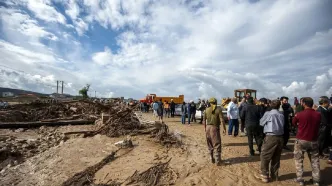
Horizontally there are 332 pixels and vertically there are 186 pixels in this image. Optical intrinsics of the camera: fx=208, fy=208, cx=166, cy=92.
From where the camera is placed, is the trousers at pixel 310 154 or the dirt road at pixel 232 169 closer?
the trousers at pixel 310 154

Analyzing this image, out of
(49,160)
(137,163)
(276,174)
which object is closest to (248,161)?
(276,174)

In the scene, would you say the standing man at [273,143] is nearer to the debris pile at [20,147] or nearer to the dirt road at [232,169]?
the dirt road at [232,169]

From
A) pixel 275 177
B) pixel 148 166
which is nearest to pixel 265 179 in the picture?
pixel 275 177

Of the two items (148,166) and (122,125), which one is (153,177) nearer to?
(148,166)

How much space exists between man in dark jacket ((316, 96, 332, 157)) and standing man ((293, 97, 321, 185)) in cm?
178

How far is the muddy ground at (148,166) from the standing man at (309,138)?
1.90ft

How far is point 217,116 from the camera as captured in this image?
556 cm

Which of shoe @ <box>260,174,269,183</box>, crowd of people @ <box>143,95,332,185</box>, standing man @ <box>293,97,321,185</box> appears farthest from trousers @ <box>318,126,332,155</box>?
shoe @ <box>260,174,269,183</box>

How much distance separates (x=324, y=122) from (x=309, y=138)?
242cm

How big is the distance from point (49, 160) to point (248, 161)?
6.18 m

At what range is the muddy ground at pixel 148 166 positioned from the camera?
4879 millimetres

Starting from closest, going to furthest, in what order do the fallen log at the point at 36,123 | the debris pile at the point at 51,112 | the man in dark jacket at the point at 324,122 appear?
the man in dark jacket at the point at 324,122 → the fallen log at the point at 36,123 → the debris pile at the point at 51,112

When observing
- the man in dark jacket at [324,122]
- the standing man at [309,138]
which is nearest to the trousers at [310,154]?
the standing man at [309,138]

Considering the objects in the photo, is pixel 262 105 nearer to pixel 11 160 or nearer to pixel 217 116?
pixel 217 116
